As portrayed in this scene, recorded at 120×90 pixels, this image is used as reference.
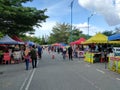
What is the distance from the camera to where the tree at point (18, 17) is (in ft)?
116

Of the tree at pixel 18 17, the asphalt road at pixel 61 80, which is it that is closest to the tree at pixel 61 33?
Result: the tree at pixel 18 17

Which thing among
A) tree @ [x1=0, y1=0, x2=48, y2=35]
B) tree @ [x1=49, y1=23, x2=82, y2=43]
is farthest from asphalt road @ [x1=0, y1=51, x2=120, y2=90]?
tree @ [x1=49, y1=23, x2=82, y2=43]

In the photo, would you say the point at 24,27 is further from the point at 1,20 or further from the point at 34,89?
the point at 34,89

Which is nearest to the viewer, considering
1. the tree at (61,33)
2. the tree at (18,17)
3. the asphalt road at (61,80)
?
the asphalt road at (61,80)

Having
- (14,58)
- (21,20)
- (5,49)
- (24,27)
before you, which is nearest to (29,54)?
(14,58)

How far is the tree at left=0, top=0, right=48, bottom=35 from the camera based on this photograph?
35.3 meters

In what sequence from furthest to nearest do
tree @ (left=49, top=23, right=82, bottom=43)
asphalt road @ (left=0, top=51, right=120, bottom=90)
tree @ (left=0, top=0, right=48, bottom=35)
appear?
tree @ (left=49, top=23, right=82, bottom=43) → tree @ (left=0, top=0, right=48, bottom=35) → asphalt road @ (left=0, top=51, right=120, bottom=90)

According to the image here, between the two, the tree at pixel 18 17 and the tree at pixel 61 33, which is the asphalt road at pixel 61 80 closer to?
the tree at pixel 18 17

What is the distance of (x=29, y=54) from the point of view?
2519 cm

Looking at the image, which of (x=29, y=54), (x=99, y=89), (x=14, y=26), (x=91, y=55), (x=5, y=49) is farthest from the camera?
(x=14, y=26)

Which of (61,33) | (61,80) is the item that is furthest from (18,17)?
(61,33)

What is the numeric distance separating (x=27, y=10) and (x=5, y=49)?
5555 millimetres

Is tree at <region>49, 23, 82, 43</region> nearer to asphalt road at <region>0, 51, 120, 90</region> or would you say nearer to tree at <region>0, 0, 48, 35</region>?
tree at <region>0, 0, 48, 35</region>

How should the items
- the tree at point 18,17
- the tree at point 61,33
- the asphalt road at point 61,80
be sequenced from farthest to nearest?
1. the tree at point 61,33
2. the tree at point 18,17
3. the asphalt road at point 61,80
